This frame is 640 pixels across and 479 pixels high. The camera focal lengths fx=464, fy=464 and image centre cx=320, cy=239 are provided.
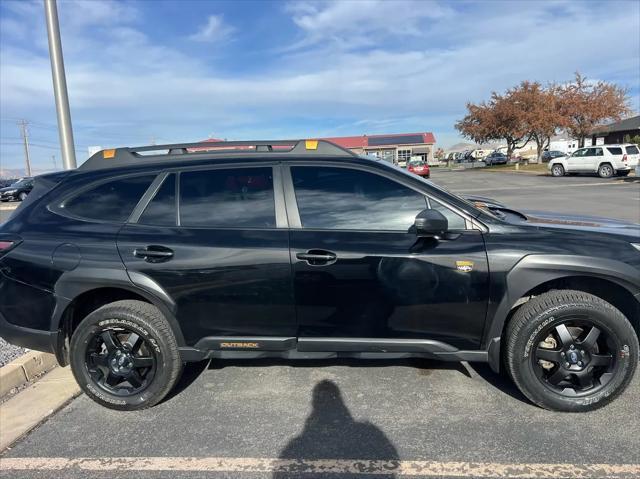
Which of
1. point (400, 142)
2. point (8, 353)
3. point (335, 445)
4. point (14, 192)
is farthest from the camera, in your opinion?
point (400, 142)

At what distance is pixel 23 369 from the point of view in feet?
12.2

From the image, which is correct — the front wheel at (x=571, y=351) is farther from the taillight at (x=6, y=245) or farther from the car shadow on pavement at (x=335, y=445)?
the taillight at (x=6, y=245)

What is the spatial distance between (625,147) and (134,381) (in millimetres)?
30263

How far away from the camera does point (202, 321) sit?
3154 millimetres

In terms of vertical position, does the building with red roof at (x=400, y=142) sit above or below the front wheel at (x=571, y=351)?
above

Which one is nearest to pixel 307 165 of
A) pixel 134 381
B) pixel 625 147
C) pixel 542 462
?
pixel 134 381

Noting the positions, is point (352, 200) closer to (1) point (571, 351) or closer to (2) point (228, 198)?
(2) point (228, 198)

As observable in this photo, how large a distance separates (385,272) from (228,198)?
3.98ft

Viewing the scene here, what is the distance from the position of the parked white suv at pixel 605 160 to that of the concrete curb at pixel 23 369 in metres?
29.7

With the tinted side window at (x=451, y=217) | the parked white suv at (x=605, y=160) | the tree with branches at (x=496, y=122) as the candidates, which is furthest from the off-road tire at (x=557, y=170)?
the tinted side window at (x=451, y=217)

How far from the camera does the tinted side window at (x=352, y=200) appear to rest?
312 cm

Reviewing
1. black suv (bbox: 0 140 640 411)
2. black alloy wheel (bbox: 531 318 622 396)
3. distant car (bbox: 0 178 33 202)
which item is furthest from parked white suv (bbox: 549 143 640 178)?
distant car (bbox: 0 178 33 202)

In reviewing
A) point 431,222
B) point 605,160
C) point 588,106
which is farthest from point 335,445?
point 588,106

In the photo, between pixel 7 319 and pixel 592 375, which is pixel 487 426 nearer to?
pixel 592 375
